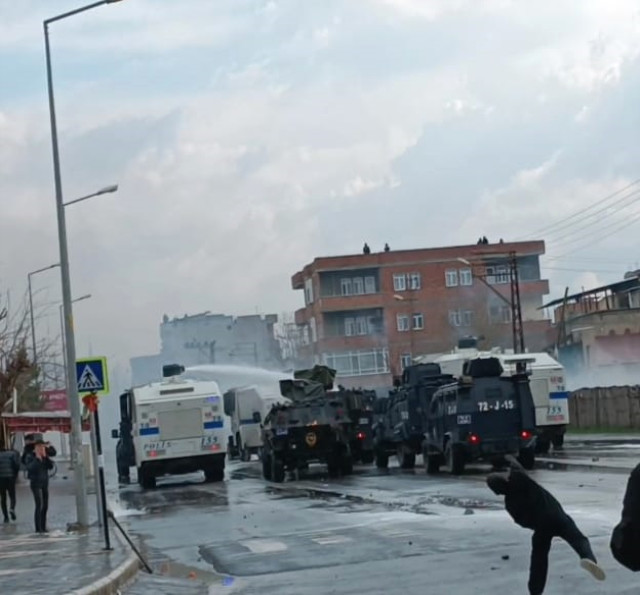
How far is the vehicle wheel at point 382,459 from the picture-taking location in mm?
42984

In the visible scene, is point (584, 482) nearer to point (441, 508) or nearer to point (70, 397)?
point (441, 508)

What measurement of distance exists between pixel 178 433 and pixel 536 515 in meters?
29.6

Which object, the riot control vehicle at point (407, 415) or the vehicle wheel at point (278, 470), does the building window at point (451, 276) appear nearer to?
the riot control vehicle at point (407, 415)

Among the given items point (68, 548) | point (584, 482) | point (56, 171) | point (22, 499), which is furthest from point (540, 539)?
point (22, 499)

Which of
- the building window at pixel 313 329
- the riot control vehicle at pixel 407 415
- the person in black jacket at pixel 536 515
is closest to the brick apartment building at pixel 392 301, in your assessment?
the building window at pixel 313 329

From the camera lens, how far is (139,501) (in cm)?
3444

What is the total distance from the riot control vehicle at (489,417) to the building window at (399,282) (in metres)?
61.3

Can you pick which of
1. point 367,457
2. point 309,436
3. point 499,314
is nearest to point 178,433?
point 309,436

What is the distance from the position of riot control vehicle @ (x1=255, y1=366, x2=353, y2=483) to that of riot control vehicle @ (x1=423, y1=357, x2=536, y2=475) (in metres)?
4.55

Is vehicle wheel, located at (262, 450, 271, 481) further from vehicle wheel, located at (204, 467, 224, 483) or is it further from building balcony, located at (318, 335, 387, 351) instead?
building balcony, located at (318, 335, 387, 351)

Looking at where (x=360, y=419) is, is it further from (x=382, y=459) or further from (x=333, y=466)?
(x=333, y=466)

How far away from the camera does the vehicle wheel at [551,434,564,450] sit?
4281 centimetres

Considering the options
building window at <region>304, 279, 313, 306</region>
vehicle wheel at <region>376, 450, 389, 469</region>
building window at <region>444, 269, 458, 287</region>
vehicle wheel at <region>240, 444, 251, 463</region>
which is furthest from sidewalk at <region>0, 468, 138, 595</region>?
building window at <region>304, 279, 313, 306</region>

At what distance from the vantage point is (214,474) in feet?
135
